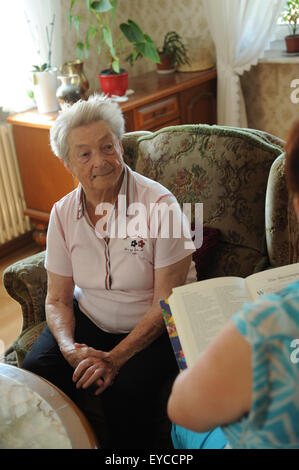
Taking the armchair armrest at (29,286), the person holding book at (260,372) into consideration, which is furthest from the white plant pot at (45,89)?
the person holding book at (260,372)

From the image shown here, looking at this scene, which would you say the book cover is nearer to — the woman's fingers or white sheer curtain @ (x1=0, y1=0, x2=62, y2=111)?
the woman's fingers

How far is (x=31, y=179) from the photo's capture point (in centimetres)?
297

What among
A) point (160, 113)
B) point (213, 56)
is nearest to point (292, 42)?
point (213, 56)

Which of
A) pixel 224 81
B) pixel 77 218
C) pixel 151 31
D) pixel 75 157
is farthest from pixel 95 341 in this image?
pixel 151 31

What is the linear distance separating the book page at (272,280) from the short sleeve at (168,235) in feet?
1.07

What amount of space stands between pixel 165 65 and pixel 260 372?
9.80ft

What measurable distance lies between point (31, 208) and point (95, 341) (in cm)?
171

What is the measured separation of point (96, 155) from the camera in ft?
4.96

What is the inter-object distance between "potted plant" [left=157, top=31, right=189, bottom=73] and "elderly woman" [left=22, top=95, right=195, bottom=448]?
74.3 inches

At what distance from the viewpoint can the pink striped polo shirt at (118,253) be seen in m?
1.46

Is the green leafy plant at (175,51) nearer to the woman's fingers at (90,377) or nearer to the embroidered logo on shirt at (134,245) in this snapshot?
the embroidered logo on shirt at (134,245)

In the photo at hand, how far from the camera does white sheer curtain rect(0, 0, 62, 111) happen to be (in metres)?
2.82

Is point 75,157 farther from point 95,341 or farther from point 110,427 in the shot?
point 110,427

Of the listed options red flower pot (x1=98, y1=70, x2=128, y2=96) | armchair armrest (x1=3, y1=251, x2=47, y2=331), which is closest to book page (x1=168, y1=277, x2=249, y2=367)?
armchair armrest (x1=3, y1=251, x2=47, y2=331)
